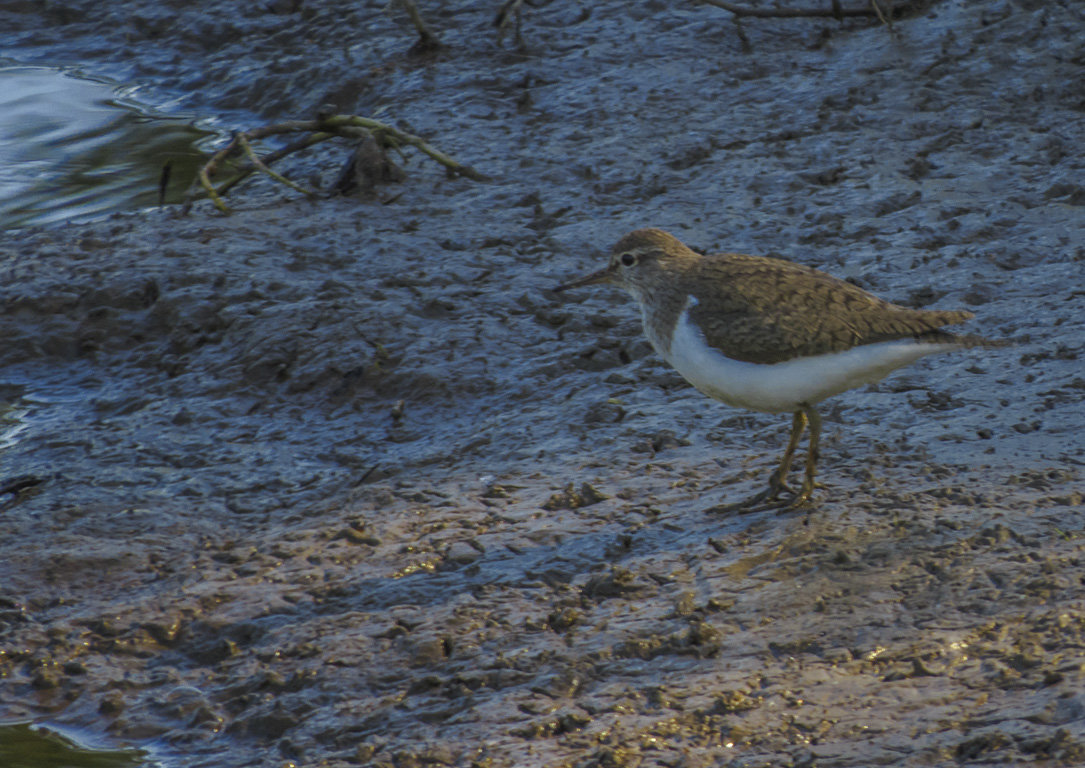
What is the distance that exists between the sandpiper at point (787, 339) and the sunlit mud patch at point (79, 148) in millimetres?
5002

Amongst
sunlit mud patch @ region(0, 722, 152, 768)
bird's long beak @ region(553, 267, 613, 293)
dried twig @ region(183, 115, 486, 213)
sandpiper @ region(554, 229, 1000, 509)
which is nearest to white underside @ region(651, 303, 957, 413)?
sandpiper @ region(554, 229, 1000, 509)

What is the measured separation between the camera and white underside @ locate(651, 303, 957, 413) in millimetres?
5023

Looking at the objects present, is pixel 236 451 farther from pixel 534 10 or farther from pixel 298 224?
pixel 534 10

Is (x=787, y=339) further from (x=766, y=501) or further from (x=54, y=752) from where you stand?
(x=54, y=752)

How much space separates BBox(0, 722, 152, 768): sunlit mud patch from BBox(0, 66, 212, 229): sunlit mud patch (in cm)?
515

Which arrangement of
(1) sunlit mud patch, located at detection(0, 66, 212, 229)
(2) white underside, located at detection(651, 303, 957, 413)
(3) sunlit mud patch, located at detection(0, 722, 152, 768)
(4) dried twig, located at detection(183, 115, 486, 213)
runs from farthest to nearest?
(1) sunlit mud patch, located at detection(0, 66, 212, 229) → (4) dried twig, located at detection(183, 115, 486, 213) → (2) white underside, located at detection(651, 303, 957, 413) → (3) sunlit mud patch, located at detection(0, 722, 152, 768)

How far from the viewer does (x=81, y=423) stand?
263 inches

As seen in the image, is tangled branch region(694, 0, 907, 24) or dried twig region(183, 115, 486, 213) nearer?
dried twig region(183, 115, 486, 213)

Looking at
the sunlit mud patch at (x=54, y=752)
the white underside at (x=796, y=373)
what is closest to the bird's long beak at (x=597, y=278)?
the white underside at (x=796, y=373)

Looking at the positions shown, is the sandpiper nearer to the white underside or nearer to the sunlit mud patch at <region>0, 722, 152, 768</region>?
the white underside

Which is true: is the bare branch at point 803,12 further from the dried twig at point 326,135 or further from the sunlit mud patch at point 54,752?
the sunlit mud patch at point 54,752

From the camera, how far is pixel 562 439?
611 centimetres

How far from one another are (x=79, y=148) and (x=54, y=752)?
677cm

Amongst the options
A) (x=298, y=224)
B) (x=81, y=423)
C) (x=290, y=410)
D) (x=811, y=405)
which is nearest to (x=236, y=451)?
(x=290, y=410)
